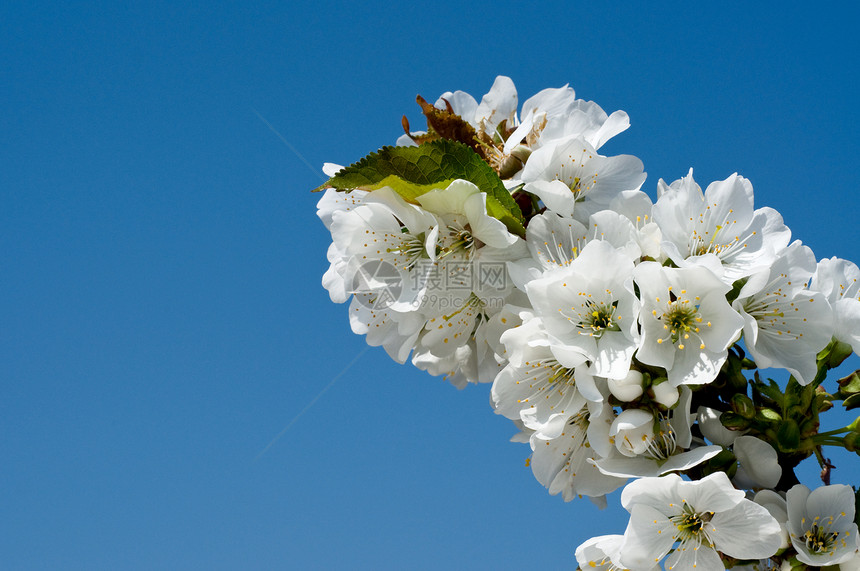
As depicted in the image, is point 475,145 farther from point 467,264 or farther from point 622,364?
point 622,364

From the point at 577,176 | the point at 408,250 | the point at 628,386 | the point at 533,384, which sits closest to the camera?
the point at 628,386

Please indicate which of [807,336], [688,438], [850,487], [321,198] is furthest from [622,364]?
[321,198]

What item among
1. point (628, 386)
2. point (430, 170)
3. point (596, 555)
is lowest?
point (596, 555)

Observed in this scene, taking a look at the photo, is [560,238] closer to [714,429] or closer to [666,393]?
[666,393]

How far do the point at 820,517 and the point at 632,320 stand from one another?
823mm

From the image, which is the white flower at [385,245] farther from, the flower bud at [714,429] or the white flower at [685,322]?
the flower bud at [714,429]

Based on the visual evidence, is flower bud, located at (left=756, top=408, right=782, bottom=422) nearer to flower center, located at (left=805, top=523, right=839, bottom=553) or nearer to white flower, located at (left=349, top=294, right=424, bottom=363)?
flower center, located at (left=805, top=523, right=839, bottom=553)

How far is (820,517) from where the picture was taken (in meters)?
2.16

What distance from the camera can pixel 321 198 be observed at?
2.83 m

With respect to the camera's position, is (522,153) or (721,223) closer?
(721,223)

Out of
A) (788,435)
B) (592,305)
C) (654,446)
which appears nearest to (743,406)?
(788,435)

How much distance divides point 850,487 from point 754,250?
76cm

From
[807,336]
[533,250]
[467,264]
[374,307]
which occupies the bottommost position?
[374,307]

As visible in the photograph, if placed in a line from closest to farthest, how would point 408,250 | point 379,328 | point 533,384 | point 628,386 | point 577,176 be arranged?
point 628,386 < point 533,384 < point 408,250 < point 577,176 < point 379,328
